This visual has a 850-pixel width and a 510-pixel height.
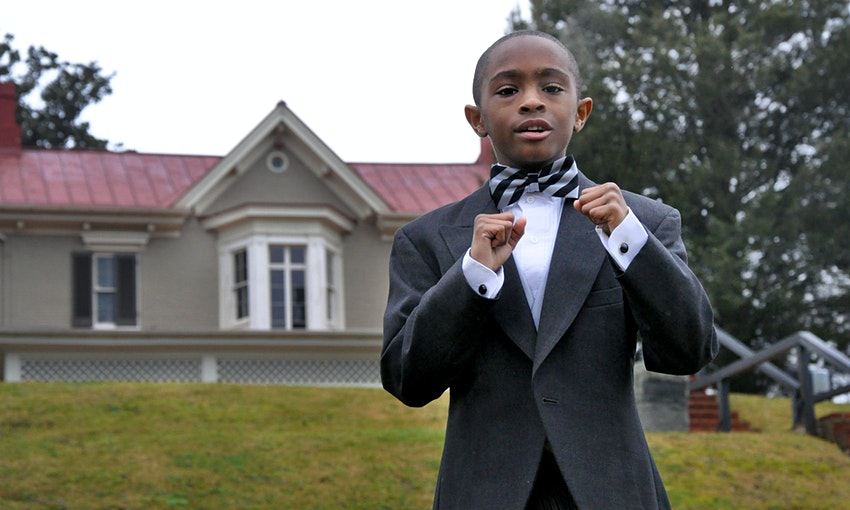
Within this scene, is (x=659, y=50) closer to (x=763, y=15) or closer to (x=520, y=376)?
(x=763, y=15)

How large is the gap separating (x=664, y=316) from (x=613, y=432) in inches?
10.5

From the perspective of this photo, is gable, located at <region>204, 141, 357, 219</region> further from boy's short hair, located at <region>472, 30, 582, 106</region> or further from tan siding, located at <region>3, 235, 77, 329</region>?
boy's short hair, located at <region>472, 30, 582, 106</region>

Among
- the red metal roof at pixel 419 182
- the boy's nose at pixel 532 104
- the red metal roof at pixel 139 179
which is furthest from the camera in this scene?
the red metal roof at pixel 419 182

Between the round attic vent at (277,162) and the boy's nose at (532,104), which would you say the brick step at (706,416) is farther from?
the boy's nose at (532,104)

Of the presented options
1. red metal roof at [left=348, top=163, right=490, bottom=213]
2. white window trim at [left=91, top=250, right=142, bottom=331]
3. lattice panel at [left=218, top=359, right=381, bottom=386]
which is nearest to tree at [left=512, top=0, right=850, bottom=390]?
red metal roof at [left=348, top=163, right=490, bottom=213]

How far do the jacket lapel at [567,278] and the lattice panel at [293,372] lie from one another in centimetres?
2329

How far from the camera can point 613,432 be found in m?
2.95

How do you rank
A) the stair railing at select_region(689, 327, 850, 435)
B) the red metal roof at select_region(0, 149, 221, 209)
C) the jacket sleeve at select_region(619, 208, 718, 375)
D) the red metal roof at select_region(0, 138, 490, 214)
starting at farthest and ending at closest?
the red metal roof at select_region(0, 138, 490, 214) < the red metal roof at select_region(0, 149, 221, 209) < the stair railing at select_region(689, 327, 850, 435) < the jacket sleeve at select_region(619, 208, 718, 375)

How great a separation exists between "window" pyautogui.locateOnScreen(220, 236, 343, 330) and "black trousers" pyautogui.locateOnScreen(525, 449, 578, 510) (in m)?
24.3

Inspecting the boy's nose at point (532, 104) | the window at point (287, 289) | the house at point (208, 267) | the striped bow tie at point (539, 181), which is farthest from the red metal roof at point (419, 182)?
the boy's nose at point (532, 104)

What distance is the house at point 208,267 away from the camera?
26031 mm

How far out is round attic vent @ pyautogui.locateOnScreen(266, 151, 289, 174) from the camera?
2797 centimetres

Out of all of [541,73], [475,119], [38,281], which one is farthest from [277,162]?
[541,73]

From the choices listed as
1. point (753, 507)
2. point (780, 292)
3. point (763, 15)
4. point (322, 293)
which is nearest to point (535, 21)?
point (763, 15)
